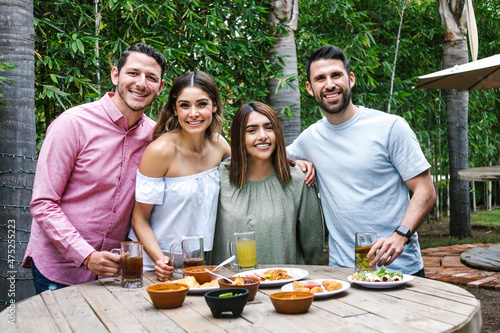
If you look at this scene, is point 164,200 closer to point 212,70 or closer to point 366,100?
point 212,70

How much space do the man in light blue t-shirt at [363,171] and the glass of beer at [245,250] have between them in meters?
0.60

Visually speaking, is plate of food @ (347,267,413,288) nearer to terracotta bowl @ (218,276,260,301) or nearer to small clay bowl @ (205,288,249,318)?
terracotta bowl @ (218,276,260,301)

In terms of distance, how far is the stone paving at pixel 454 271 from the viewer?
14.6 ft

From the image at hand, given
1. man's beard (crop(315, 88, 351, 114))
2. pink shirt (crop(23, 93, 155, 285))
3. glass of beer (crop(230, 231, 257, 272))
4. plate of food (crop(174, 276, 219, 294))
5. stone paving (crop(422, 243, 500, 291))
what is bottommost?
stone paving (crop(422, 243, 500, 291))

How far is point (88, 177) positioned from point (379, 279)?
142 centimetres

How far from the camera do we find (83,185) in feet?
7.77

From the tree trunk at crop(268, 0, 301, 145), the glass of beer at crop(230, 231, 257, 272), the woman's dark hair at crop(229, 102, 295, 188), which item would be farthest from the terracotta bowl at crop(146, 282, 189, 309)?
the tree trunk at crop(268, 0, 301, 145)

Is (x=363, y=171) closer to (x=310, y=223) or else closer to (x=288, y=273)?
(x=310, y=223)

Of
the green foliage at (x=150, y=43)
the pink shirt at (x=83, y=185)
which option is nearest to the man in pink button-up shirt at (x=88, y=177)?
the pink shirt at (x=83, y=185)

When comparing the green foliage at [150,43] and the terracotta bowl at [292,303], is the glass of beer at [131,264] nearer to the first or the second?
the terracotta bowl at [292,303]

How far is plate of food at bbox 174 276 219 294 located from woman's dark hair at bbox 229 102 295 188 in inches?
29.8

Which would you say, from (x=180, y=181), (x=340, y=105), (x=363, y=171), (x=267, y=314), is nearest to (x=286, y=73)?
(x=340, y=105)

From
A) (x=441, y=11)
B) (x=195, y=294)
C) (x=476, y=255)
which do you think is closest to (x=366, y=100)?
(x=441, y=11)

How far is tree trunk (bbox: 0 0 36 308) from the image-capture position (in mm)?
2910
